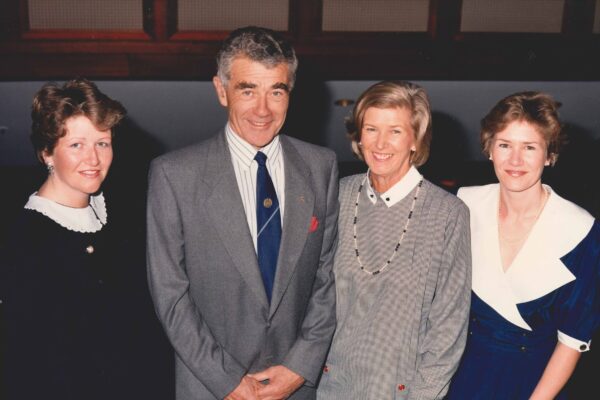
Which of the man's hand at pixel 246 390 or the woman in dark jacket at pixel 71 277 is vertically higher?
the woman in dark jacket at pixel 71 277

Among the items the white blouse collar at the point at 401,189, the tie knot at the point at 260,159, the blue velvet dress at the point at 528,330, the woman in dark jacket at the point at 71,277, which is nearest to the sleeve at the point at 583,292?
the blue velvet dress at the point at 528,330

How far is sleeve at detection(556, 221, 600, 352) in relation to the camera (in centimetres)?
182

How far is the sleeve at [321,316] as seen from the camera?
1.80m

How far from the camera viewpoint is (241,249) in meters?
1.68

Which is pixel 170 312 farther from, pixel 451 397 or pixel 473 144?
pixel 473 144

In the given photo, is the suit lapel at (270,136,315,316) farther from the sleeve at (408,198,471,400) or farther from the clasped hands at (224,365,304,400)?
the sleeve at (408,198,471,400)

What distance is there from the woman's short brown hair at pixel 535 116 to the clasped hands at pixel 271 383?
886 mm

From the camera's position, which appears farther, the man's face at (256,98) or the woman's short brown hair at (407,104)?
the woman's short brown hair at (407,104)

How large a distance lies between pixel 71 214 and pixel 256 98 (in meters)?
0.58

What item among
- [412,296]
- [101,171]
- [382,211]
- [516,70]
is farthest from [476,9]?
[101,171]

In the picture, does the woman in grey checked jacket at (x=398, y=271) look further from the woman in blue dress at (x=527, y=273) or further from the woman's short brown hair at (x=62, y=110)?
the woman's short brown hair at (x=62, y=110)

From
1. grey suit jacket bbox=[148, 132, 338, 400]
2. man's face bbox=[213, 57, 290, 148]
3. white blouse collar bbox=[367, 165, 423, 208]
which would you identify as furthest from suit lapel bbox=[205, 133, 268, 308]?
white blouse collar bbox=[367, 165, 423, 208]

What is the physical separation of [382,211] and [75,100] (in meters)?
0.88

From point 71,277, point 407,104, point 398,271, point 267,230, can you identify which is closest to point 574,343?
point 398,271
